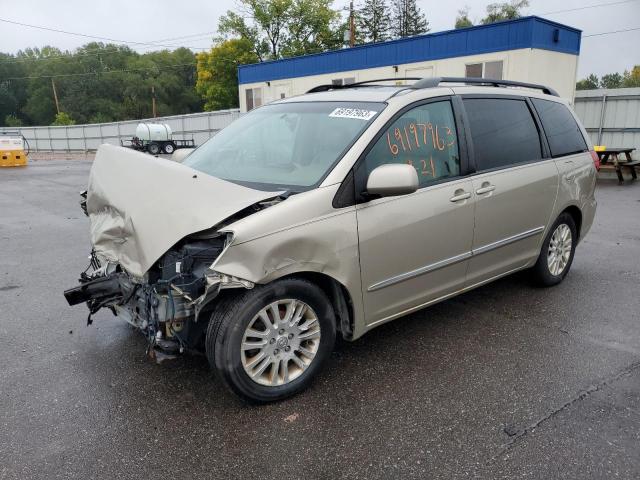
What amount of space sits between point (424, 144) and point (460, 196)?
46cm

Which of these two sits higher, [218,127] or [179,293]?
[218,127]

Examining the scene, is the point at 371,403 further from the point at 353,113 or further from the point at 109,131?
the point at 109,131

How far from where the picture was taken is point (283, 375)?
10.1 ft

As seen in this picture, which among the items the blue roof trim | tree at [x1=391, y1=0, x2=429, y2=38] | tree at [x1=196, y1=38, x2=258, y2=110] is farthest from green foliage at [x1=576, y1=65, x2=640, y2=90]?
the blue roof trim

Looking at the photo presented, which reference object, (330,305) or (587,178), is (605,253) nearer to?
(587,178)

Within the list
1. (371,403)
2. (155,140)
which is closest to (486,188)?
(371,403)

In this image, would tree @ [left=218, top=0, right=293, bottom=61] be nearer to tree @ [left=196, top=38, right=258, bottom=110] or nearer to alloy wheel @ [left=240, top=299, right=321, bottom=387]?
tree @ [left=196, top=38, right=258, bottom=110]

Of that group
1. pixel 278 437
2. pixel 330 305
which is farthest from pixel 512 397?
pixel 278 437

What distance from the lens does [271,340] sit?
299cm

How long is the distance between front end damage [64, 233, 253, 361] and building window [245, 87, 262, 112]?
1035 inches

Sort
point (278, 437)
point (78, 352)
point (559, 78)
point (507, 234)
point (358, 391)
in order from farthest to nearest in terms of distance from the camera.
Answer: point (559, 78) → point (507, 234) → point (78, 352) → point (358, 391) → point (278, 437)

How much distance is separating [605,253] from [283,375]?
504cm

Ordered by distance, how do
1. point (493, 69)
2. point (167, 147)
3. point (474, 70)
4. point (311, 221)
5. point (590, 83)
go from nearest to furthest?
point (311, 221) → point (493, 69) → point (474, 70) → point (167, 147) → point (590, 83)

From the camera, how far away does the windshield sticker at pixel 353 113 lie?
11.4ft
